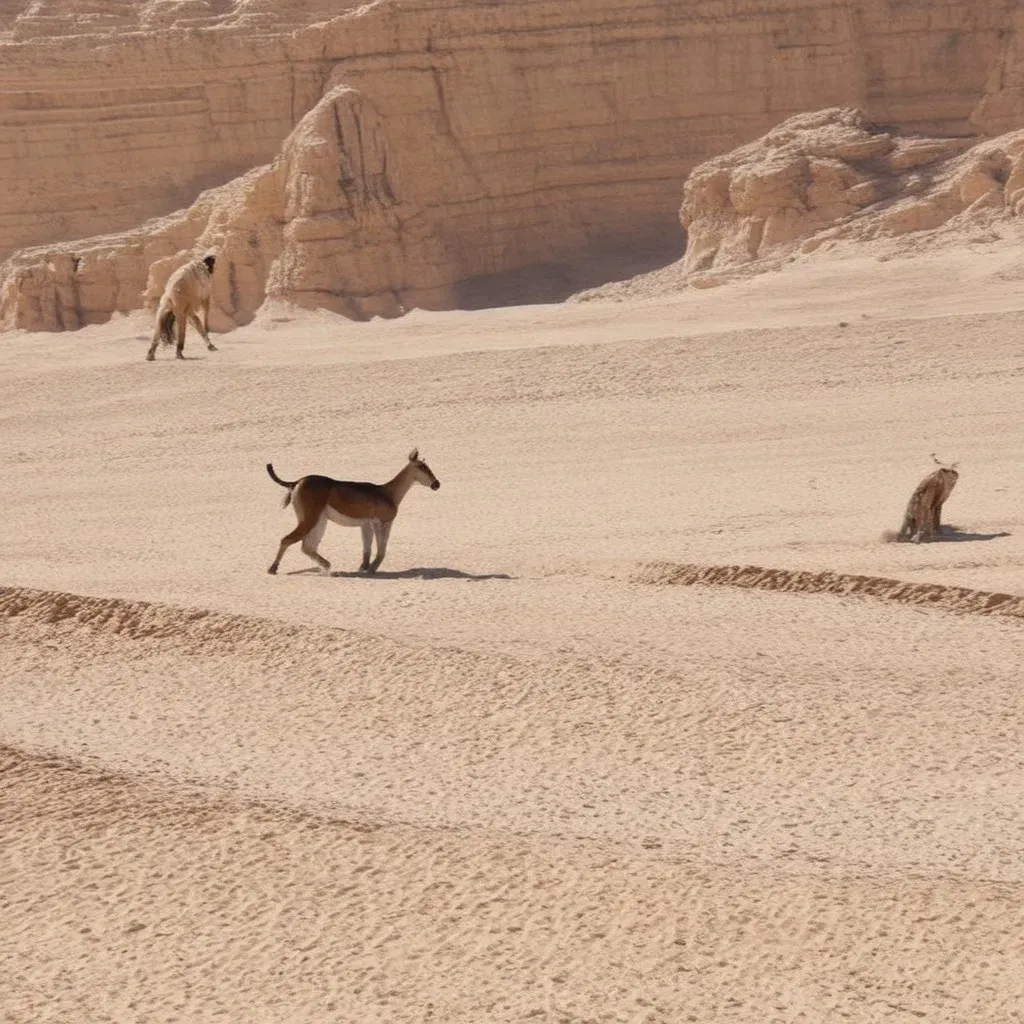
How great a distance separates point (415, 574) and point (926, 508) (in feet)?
13.1

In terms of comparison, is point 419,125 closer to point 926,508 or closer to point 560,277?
point 560,277

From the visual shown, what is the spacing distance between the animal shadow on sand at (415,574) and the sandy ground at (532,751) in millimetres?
91

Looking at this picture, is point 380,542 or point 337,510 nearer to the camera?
point 337,510

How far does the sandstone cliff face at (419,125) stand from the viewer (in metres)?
32.5

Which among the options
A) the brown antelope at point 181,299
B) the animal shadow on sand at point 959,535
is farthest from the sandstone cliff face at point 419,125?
the animal shadow on sand at point 959,535

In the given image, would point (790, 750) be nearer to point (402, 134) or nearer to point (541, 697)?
point (541, 697)

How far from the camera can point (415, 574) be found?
14.1 meters

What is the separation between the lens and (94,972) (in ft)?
26.0

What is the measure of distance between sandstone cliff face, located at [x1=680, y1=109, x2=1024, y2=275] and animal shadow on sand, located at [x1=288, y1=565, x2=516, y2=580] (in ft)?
54.7

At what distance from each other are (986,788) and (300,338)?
833 inches

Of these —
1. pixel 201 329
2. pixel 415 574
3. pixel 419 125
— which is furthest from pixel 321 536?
pixel 419 125

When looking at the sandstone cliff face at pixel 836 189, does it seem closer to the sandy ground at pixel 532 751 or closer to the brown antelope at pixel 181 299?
the brown antelope at pixel 181 299

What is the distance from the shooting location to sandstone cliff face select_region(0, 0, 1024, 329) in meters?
32.5

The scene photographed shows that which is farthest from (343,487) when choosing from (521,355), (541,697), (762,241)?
(762,241)
